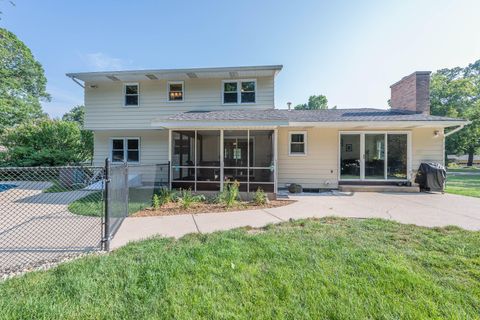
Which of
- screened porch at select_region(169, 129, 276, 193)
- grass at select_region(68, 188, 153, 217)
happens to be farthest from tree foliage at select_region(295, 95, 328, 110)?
grass at select_region(68, 188, 153, 217)

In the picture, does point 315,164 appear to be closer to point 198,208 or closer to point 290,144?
point 290,144

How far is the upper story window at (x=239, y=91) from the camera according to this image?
1138cm

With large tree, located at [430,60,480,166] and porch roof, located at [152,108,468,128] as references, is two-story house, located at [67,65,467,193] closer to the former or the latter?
porch roof, located at [152,108,468,128]

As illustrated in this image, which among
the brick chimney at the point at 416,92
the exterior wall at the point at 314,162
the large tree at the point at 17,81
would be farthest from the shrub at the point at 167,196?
the large tree at the point at 17,81

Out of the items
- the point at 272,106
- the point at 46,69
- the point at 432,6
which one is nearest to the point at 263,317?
the point at 272,106

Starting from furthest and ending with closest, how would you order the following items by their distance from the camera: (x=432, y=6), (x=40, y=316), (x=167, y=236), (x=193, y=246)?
(x=432, y=6), (x=167, y=236), (x=193, y=246), (x=40, y=316)

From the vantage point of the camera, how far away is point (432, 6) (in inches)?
306

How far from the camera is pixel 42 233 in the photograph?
4.56 m

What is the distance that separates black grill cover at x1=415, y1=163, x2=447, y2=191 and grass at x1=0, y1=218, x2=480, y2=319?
22.9 feet

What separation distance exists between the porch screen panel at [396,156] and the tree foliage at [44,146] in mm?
18275

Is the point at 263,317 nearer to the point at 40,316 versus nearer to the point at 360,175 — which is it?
the point at 40,316

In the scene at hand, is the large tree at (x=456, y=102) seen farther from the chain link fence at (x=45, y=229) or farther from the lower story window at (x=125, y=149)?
the chain link fence at (x=45, y=229)

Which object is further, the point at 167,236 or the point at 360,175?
the point at 360,175

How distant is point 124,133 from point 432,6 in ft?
46.6
